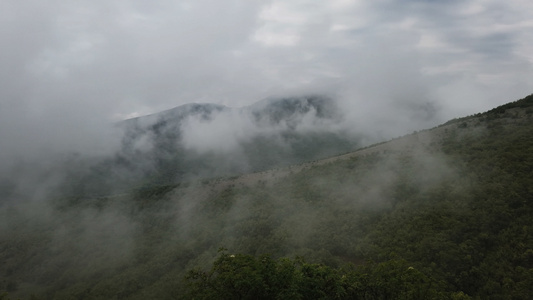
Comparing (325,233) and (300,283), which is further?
(325,233)

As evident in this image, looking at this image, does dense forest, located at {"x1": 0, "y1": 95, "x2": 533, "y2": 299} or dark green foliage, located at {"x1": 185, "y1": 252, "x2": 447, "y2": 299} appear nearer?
dark green foliage, located at {"x1": 185, "y1": 252, "x2": 447, "y2": 299}

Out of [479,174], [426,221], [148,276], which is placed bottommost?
[148,276]

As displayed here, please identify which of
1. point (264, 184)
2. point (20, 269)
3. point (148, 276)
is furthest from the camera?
point (264, 184)

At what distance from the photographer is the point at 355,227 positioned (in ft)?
132

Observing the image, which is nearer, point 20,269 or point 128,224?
point 20,269

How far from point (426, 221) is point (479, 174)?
11.5 metres

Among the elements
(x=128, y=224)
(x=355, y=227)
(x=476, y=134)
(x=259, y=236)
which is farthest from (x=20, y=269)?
(x=476, y=134)

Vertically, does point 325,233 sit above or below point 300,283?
below

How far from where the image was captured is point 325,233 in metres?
41.3

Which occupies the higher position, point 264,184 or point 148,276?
point 264,184

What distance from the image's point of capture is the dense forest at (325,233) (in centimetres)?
1878

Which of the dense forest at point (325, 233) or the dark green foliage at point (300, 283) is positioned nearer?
the dark green foliage at point (300, 283)

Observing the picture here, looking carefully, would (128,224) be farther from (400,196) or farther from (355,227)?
(400,196)

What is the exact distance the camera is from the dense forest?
61.6ft
